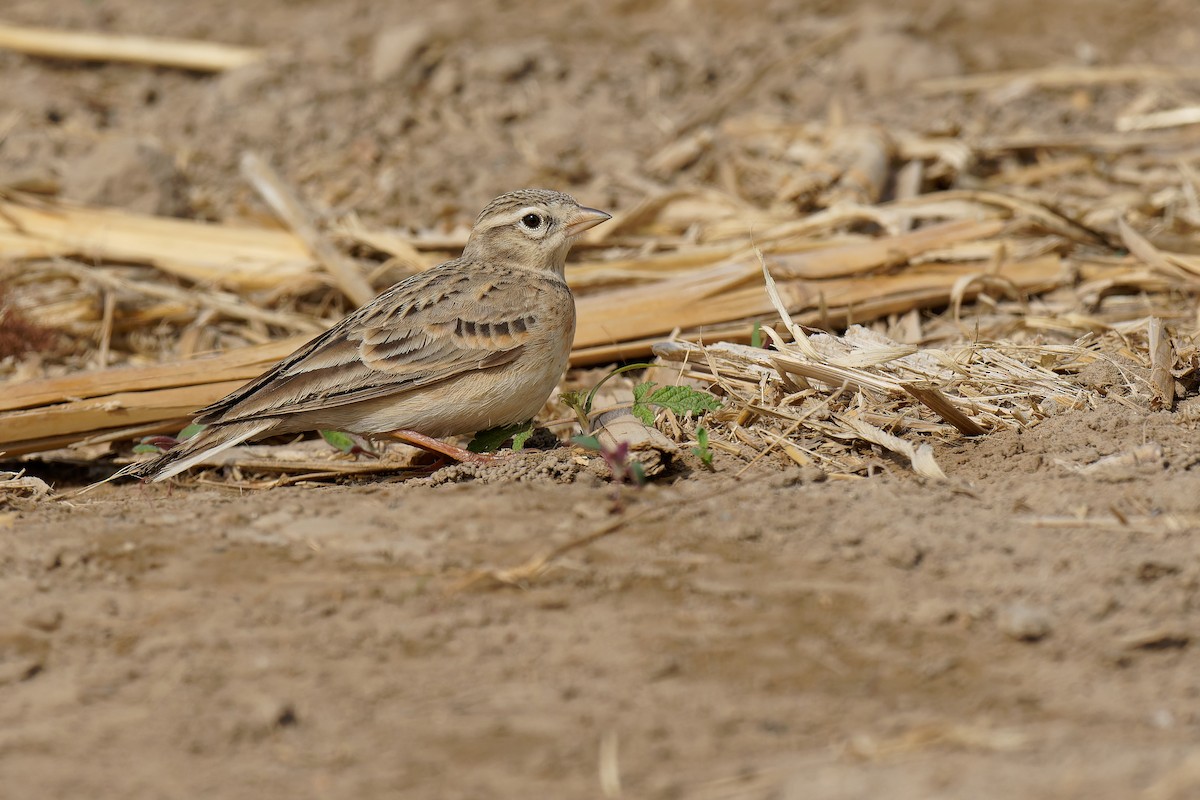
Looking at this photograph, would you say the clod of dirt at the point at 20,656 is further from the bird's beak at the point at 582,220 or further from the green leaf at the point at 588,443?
the bird's beak at the point at 582,220

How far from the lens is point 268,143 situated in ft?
36.2

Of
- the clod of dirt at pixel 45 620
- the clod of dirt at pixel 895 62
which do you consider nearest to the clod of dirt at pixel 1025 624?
the clod of dirt at pixel 45 620

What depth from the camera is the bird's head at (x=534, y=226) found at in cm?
722

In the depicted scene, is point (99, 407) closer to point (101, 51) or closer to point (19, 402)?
point (19, 402)

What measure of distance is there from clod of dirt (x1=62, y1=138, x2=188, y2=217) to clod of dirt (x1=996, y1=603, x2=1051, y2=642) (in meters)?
7.50

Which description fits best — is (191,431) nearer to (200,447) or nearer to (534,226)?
(200,447)

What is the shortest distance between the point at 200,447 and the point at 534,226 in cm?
219

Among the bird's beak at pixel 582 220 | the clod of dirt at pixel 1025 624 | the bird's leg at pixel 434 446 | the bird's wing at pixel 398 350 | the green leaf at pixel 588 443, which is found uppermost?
the bird's beak at pixel 582 220

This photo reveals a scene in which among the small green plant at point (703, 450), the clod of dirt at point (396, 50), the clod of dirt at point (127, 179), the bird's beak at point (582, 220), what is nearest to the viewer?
the small green plant at point (703, 450)

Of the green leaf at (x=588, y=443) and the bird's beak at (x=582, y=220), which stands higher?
the bird's beak at (x=582, y=220)

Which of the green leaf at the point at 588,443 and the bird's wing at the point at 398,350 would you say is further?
the bird's wing at the point at 398,350

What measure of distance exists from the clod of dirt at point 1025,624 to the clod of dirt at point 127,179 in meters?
7.50

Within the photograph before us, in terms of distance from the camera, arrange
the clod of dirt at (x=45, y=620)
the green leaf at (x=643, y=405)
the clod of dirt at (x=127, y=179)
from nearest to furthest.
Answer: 1. the clod of dirt at (x=45, y=620)
2. the green leaf at (x=643, y=405)
3. the clod of dirt at (x=127, y=179)

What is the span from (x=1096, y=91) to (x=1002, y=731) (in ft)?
31.1
